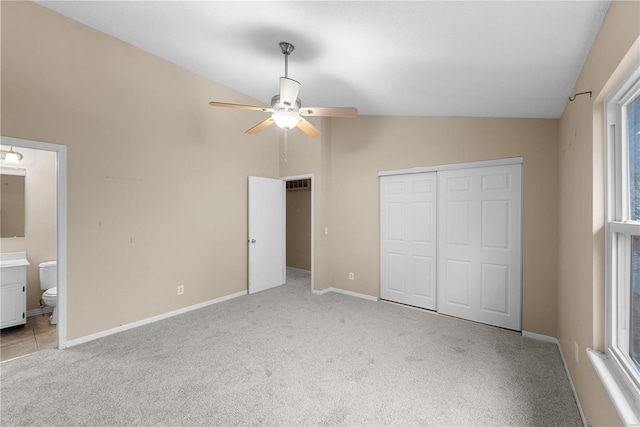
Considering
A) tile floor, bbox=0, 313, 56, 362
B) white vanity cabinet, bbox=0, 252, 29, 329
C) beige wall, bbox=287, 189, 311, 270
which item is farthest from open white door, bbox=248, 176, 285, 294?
white vanity cabinet, bbox=0, 252, 29, 329

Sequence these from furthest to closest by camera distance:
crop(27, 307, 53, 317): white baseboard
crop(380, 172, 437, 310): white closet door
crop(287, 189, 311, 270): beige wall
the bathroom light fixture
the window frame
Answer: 1. crop(287, 189, 311, 270): beige wall
2. crop(380, 172, 437, 310): white closet door
3. crop(27, 307, 53, 317): white baseboard
4. the bathroom light fixture
5. the window frame

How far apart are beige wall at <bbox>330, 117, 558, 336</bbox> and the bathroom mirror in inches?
163

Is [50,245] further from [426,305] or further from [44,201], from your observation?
[426,305]

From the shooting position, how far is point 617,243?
4.74 feet

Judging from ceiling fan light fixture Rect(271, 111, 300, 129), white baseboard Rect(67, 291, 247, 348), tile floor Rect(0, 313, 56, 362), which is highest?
ceiling fan light fixture Rect(271, 111, 300, 129)

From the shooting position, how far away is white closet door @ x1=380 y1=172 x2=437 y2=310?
3658 mm

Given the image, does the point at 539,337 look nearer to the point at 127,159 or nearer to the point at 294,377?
the point at 294,377

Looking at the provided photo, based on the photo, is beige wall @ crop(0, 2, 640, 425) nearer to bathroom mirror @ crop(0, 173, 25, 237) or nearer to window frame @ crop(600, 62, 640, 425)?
window frame @ crop(600, 62, 640, 425)

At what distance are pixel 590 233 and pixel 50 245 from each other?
219 inches

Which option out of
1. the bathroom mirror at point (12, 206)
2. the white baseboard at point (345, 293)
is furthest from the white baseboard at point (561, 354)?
the bathroom mirror at point (12, 206)

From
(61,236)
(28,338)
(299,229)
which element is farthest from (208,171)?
(299,229)

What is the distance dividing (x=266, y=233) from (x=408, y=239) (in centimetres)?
227

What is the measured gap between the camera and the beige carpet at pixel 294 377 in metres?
1.78

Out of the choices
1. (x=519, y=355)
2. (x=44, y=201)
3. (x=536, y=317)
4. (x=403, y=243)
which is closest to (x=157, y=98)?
(x=44, y=201)
